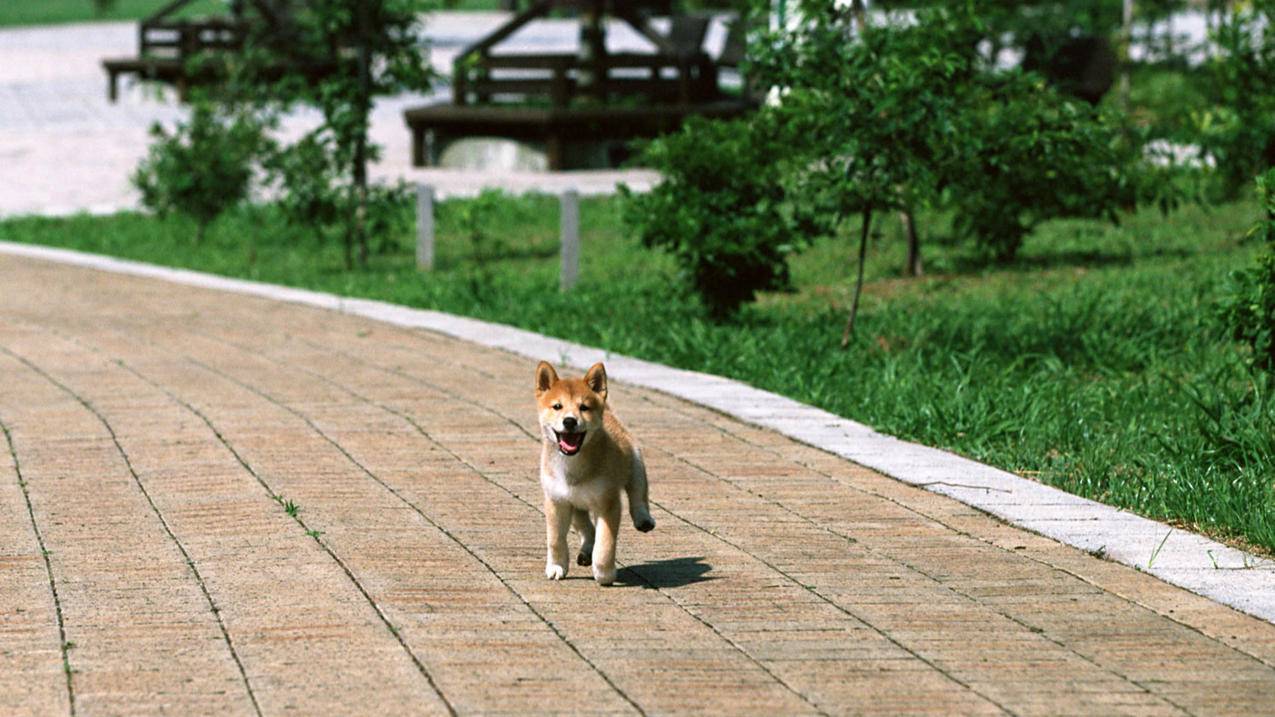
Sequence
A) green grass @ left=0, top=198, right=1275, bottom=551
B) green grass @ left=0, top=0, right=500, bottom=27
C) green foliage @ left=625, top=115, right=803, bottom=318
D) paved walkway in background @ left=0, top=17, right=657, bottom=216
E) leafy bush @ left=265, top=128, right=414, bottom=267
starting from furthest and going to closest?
green grass @ left=0, top=0, right=500, bottom=27 → paved walkway in background @ left=0, top=17, right=657, bottom=216 → leafy bush @ left=265, top=128, right=414, bottom=267 → green foliage @ left=625, top=115, right=803, bottom=318 → green grass @ left=0, top=198, right=1275, bottom=551

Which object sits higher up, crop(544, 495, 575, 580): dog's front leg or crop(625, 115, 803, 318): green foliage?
crop(625, 115, 803, 318): green foliage

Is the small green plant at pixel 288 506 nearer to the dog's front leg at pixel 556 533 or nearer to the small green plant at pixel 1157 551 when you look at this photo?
the dog's front leg at pixel 556 533

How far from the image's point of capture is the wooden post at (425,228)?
17594 mm

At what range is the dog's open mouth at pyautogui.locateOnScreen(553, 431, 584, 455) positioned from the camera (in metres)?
5.91

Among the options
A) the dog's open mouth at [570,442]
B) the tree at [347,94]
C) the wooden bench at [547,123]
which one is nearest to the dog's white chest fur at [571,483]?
the dog's open mouth at [570,442]

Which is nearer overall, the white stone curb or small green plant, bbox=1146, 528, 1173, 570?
the white stone curb

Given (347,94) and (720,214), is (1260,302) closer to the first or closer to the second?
(720,214)

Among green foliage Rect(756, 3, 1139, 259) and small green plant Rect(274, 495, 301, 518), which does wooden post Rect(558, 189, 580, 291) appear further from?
small green plant Rect(274, 495, 301, 518)

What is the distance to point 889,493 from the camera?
312 inches

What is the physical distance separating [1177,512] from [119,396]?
562 centimetres

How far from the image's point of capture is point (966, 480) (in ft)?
26.6

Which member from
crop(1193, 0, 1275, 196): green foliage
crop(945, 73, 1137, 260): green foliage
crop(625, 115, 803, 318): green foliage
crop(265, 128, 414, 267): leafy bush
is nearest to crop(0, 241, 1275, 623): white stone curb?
crop(625, 115, 803, 318): green foliage

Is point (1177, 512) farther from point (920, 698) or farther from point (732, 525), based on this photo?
point (920, 698)

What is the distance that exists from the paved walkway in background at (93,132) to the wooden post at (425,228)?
873 millimetres
